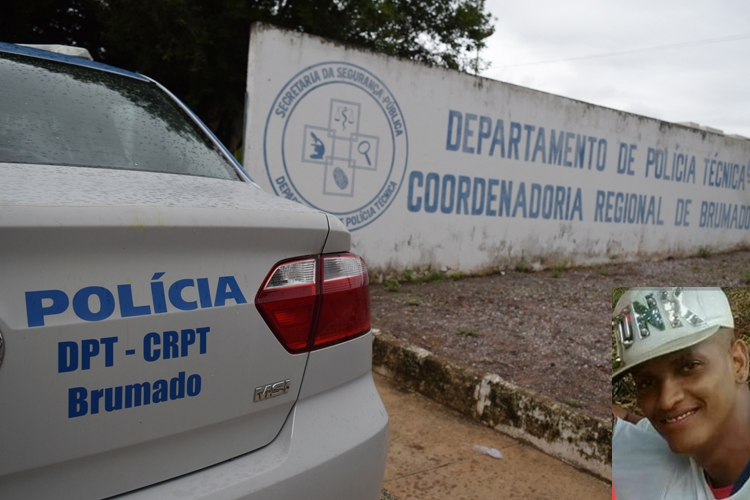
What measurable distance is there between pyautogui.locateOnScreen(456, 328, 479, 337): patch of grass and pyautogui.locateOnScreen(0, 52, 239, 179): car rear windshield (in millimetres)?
2735

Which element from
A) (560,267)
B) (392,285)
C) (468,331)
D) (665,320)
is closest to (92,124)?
(665,320)

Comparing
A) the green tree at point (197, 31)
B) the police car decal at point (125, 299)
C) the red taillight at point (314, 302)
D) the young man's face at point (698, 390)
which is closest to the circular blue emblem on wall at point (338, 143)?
the red taillight at point (314, 302)

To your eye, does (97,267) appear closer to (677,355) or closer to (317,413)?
(317,413)

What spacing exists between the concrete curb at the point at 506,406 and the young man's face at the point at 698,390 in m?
1.54

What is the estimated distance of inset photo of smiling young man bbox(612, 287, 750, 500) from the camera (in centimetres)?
102

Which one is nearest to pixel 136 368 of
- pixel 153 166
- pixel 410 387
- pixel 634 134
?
pixel 153 166

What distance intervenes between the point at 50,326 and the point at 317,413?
592mm

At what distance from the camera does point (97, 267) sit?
101 cm

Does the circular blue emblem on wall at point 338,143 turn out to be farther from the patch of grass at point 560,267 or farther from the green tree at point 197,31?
the green tree at point 197,31

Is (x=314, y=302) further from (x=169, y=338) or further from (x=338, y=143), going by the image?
(x=338, y=143)

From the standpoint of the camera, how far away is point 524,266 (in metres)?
7.29

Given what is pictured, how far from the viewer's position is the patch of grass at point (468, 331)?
166 inches

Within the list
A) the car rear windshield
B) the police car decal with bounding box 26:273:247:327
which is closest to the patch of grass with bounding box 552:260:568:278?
the car rear windshield

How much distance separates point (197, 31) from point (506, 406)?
35.9ft
